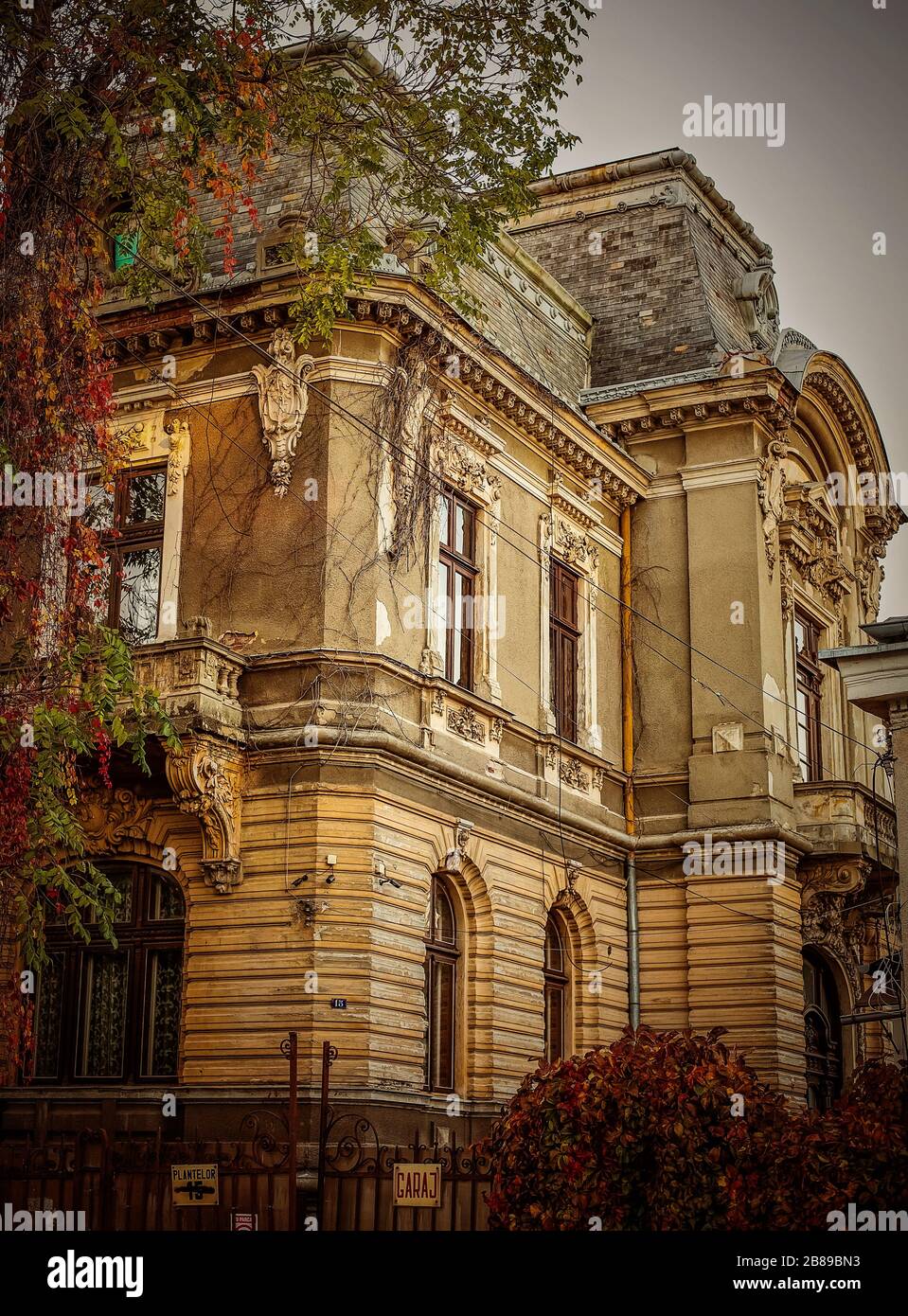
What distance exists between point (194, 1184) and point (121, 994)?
14.9 ft

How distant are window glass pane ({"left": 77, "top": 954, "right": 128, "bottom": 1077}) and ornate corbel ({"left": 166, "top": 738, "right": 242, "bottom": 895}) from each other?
1.86 meters

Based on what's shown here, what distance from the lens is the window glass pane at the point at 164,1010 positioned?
17.4 m

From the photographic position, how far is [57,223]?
12875 mm

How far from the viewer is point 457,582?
2002 cm

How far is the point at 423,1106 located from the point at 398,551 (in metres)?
5.91

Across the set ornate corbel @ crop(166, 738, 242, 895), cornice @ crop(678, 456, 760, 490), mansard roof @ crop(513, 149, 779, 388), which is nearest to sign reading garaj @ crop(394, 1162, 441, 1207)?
ornate corbel @ crop(166, 738, 242, 895)

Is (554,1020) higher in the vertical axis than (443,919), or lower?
lower

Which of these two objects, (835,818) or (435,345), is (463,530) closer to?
(435,345)

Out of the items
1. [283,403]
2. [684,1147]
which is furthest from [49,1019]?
[684,1147]

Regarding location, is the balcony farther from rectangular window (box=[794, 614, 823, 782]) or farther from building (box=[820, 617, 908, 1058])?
building (box=[820, 617, 908, 1058])

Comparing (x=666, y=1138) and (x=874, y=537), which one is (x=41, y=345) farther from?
(x=874, y=537)

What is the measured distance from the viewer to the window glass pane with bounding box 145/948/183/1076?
1744 cm

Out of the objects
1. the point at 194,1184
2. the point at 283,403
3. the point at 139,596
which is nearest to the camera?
the point at 194,1184

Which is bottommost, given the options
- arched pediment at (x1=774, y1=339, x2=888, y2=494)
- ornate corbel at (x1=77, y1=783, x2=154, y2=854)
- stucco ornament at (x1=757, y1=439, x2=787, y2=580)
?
ornate corbel at (x1=77, y1=783, x2=154, y2=854)
